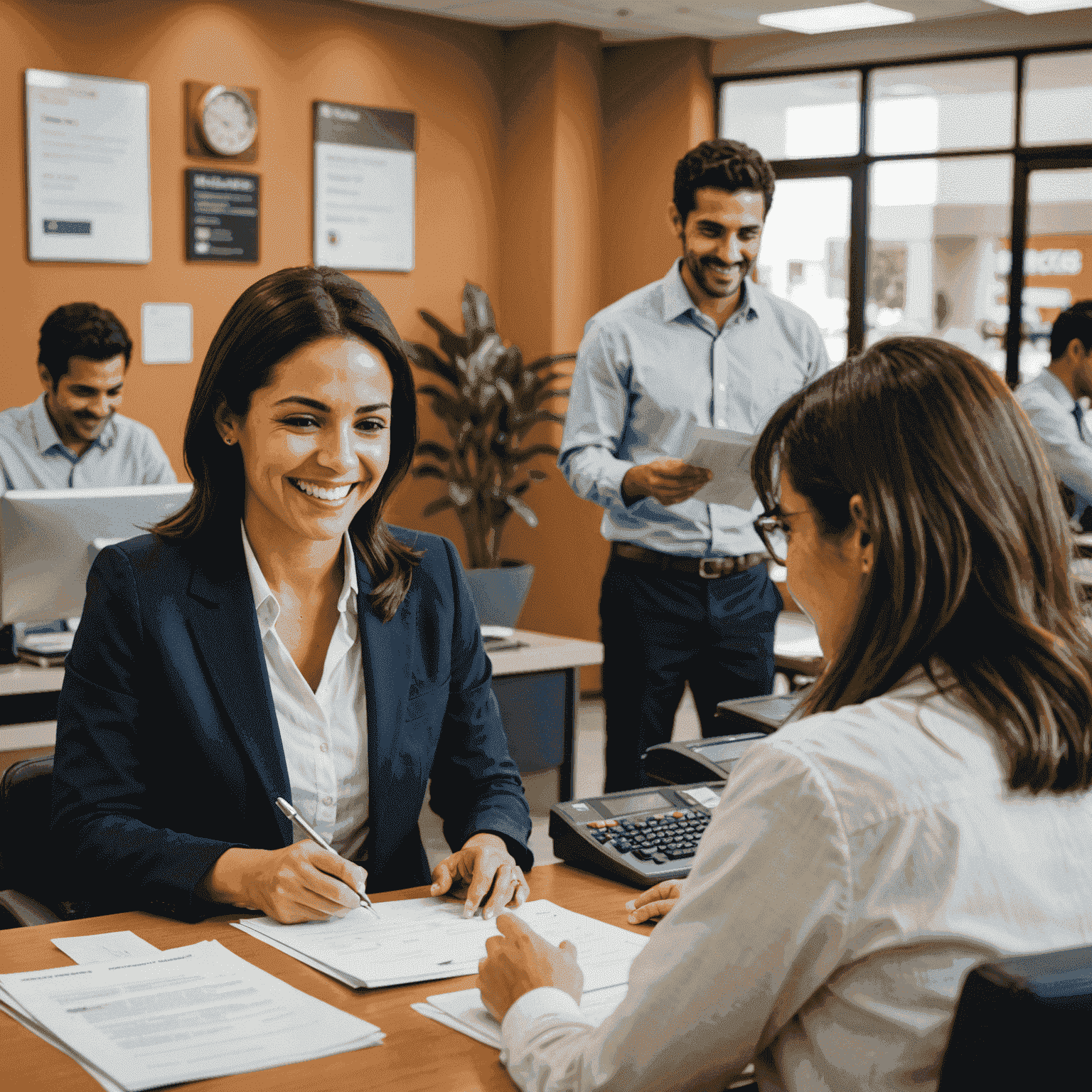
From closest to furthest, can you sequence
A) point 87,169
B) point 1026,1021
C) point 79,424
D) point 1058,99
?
point 1026,1021 < point 79,424 < point 87,169 < point 1058,99

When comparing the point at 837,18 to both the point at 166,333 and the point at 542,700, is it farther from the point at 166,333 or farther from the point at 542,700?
the point at 542,700

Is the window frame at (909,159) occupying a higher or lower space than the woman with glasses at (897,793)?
higher

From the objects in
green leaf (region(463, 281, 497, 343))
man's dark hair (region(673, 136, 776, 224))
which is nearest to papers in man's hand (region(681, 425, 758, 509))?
man's dark hair (region(673, 136, 776, 224))

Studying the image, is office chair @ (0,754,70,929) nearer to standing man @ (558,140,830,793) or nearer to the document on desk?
the document on desk

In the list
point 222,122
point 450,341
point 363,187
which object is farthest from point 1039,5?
point 222,122

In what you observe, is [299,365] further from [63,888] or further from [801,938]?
[801,938]

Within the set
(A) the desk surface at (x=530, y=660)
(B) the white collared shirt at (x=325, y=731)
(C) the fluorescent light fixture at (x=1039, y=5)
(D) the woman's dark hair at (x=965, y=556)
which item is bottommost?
(A) the desk surface at (x=530, y=660)

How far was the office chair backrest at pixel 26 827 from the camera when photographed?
5.94 feet

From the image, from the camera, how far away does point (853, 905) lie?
3.05 ft

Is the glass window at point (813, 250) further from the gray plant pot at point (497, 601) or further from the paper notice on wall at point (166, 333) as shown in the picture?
the gray plant pot at point (497, 601)

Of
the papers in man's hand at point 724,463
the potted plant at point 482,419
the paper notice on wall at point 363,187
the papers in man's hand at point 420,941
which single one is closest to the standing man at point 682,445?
the papers in man's hand at point 724,463

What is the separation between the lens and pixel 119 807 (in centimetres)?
160

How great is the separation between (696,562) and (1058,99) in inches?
157

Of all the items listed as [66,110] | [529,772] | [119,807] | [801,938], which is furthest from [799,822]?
[66,110]
